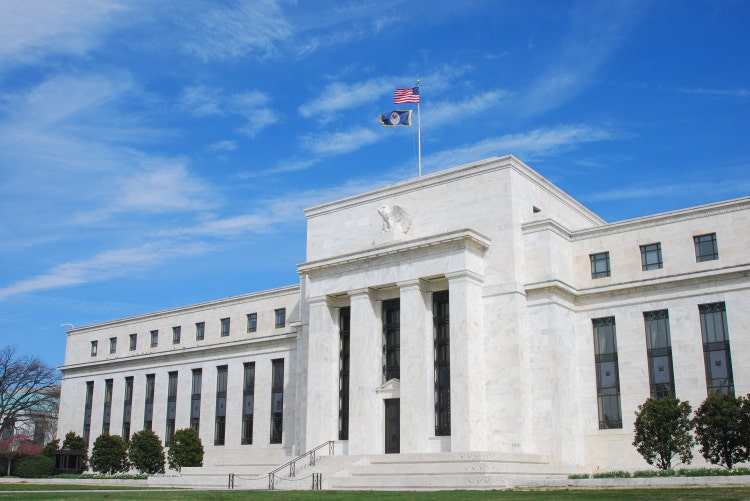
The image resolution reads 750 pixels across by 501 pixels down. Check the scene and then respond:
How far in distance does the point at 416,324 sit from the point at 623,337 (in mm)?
11104

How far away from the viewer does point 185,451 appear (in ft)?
177

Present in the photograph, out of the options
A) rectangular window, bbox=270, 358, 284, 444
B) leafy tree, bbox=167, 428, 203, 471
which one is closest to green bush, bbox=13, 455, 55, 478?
leafy tree, bbox=167, 428, 203, 471

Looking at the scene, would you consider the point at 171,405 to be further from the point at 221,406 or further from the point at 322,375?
the point at 322,375

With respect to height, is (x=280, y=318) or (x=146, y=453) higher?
(x=280, y=318)

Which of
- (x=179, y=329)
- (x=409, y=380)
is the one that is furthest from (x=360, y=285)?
(x=179, y=329)

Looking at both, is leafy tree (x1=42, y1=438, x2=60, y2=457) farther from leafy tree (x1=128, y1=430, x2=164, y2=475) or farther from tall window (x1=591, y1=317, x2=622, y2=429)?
tall window (x1=591, y1=317, x2=622, y2=429)

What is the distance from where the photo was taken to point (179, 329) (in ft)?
225

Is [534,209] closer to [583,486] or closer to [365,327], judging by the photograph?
[365,327]

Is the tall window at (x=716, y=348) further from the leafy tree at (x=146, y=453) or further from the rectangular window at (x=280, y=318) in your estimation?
the leafy tree at (x=146, y=453)

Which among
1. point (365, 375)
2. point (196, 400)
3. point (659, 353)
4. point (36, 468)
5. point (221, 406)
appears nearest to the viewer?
point (659, 353)

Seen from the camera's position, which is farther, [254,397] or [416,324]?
[254,397]

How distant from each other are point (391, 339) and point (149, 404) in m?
28.4

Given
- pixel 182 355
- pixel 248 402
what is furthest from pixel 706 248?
pixel 182 355

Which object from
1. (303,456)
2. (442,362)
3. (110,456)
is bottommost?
(110,456)
